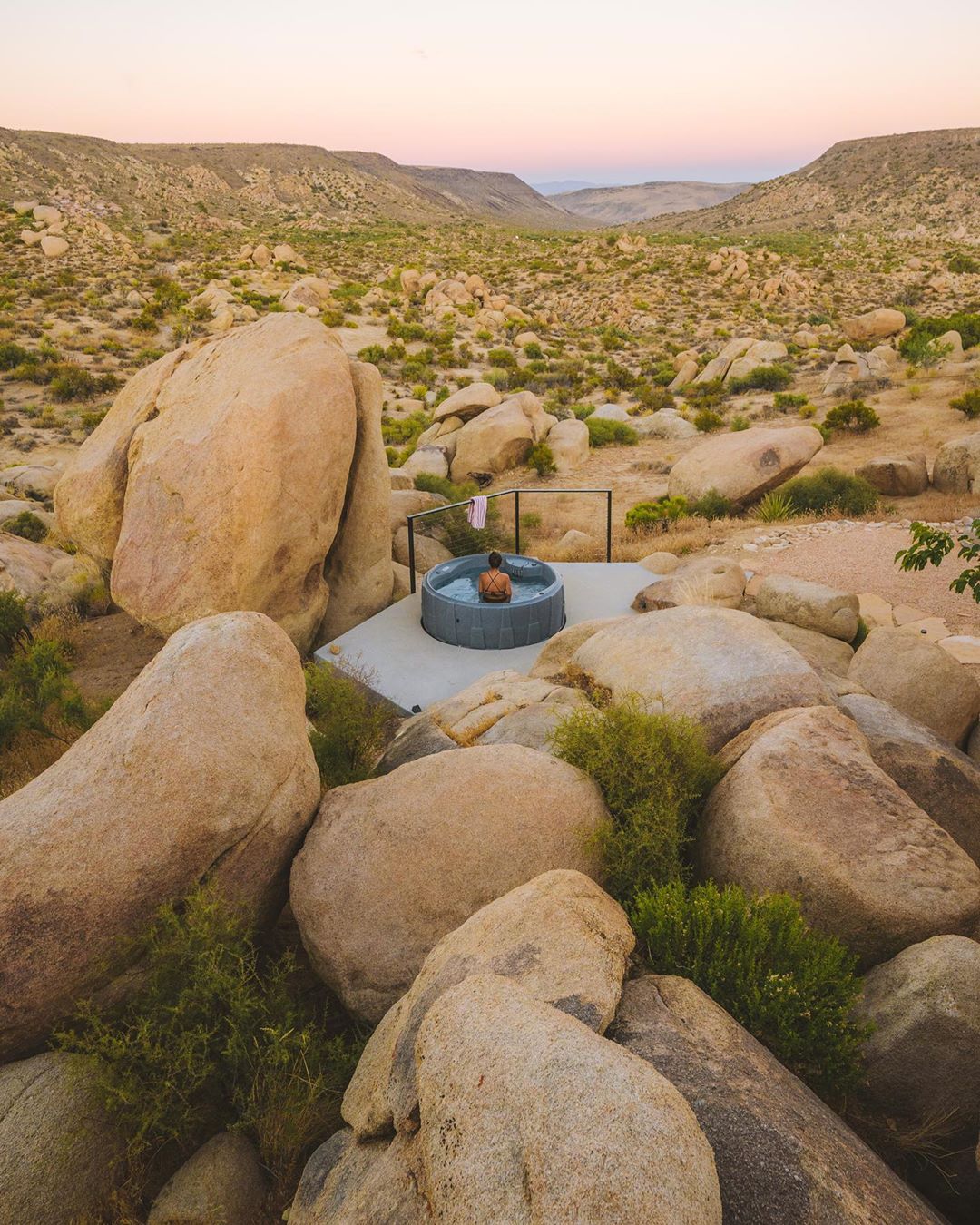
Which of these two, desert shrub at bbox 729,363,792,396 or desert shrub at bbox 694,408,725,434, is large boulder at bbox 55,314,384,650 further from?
desert shrub at bbox 729,363,792,396

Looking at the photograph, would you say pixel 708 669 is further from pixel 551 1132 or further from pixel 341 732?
pixel 551 1132

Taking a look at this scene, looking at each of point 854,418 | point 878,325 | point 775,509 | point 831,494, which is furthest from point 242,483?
point 878,325

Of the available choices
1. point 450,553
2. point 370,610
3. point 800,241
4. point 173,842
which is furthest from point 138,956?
point 800,241

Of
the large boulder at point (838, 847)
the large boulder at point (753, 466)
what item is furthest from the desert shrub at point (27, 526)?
the large boulder at point (838, 847)

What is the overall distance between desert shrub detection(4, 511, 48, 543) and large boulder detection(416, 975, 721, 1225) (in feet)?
53.7

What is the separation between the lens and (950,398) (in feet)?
73.6

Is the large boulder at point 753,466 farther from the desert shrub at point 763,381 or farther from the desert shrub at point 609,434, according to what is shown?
the desert shrub at point 763,381

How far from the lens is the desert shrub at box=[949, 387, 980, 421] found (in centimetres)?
2062

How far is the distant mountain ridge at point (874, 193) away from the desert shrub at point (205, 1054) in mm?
75096

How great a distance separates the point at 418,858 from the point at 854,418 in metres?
21.1

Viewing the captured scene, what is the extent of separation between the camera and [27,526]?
1602 cm

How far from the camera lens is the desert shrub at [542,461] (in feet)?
69.6

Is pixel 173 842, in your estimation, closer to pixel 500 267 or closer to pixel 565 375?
pixel 565 375

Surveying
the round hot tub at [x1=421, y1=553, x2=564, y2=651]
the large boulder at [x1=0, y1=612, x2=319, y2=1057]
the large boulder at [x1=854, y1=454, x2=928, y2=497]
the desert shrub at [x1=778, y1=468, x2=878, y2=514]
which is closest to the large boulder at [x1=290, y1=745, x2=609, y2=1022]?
the large boulder at [x1=0, y1=612, x2=319, y2=1057]
